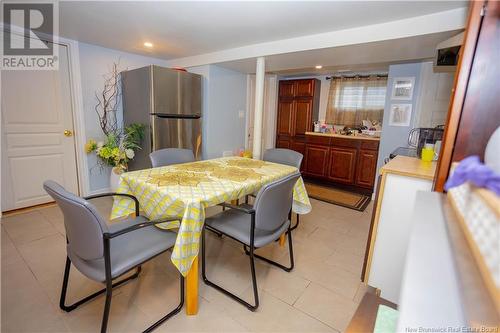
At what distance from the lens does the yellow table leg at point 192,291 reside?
1.49 meters

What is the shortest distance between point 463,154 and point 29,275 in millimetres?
2735

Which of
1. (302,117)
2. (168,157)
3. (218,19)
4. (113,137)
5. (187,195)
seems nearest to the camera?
(187,195)

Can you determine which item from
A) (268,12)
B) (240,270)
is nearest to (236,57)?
(268,12)

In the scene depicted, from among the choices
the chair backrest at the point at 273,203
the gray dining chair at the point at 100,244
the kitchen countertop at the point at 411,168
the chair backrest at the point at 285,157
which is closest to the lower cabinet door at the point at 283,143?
the chair backrest at the point at 285,157

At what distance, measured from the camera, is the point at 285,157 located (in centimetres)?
271

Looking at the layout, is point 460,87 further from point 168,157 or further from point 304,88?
point 304,88

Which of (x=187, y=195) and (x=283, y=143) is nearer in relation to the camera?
(x=187, y=195)

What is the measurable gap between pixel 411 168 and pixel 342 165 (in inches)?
107

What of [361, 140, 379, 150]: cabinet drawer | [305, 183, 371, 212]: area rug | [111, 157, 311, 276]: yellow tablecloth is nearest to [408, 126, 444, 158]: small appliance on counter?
[361, 140, 379, 150]: cabinet drawer

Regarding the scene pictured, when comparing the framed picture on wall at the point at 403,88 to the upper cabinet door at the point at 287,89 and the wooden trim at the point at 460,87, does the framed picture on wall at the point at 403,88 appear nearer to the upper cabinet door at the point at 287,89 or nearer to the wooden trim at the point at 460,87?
the upper cabinet door at the point at 287,89

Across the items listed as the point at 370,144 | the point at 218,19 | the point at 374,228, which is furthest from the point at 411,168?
the point at 370,144

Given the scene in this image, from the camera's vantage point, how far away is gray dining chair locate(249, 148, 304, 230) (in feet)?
8.52

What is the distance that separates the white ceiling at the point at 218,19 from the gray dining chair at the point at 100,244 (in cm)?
171

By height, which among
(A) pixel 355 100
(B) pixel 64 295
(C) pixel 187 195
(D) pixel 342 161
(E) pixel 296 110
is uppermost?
(A) pixel 355 100
